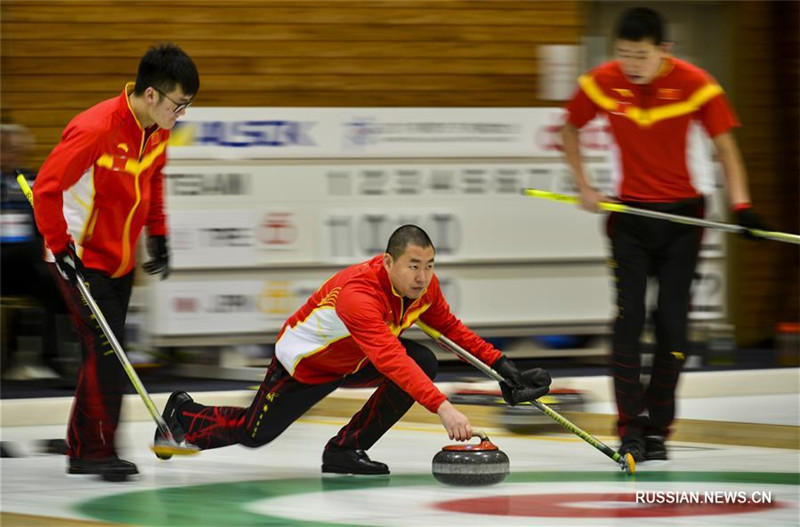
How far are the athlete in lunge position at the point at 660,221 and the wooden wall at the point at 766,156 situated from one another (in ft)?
16.3

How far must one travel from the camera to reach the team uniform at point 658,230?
17.2 feet

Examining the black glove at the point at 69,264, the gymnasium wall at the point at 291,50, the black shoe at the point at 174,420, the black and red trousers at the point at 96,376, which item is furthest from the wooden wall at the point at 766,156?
the black glove at the point at 69,264

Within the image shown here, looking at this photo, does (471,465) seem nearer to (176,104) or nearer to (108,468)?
(108,468)

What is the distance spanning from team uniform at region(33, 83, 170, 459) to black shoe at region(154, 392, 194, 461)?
0.16 meters

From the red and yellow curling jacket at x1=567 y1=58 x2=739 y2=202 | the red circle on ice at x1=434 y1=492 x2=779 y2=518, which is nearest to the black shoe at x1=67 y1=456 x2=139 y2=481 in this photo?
the red circle on ice at x1=434 y1=492 x2=779 y2=518

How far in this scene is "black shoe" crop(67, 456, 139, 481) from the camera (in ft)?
15.9

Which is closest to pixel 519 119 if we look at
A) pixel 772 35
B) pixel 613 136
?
pixel 772 35

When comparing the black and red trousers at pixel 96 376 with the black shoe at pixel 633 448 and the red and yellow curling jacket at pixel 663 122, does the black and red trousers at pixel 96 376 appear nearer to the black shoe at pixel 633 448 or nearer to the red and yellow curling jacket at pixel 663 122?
the black shoe at pixel 633 448

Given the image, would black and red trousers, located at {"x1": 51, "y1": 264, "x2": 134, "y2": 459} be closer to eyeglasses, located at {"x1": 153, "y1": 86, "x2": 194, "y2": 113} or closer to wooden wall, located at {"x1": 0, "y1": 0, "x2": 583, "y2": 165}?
eyeglasses, located at {"x1": 153, "y1": 86, "x2": 194, "y2": 113}

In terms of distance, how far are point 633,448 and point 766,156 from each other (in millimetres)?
5458

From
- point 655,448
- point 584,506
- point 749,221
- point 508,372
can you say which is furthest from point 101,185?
point 749,221

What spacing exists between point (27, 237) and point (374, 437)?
136 inches

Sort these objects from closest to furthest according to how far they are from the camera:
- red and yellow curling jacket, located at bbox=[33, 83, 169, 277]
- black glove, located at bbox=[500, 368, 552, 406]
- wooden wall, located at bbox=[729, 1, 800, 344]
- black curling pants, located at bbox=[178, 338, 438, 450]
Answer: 1. red and yellow curling jacket, located at bbox=[33, 83, 169, 277]
2. black glove, located at bbox=[500, 368, 552, 406]
3. black curling pants, located at bbox=[178, 338, 438, 450]
4. wooden wall, located at bbox=[729, 1, 800, 344]

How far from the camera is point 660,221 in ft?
17.2
